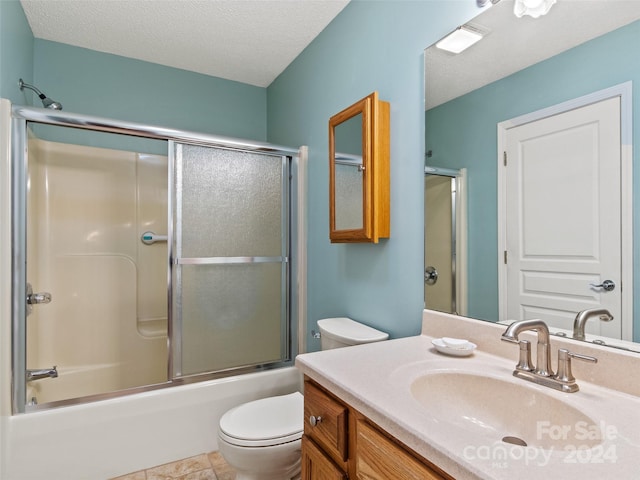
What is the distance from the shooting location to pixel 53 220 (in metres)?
2.44

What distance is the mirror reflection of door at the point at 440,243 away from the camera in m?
1.33

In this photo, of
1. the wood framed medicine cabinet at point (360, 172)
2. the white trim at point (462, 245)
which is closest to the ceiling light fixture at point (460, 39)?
the wood framed medicine cabinet at point (360, 172)

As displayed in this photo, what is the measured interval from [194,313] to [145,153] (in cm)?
140

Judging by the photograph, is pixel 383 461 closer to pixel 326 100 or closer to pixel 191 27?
pixel 326 100

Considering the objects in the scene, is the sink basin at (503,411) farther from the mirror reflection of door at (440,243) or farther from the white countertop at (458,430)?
the mirror reflection of door at (440,243)

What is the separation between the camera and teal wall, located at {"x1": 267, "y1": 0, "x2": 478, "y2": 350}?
4.68 ft

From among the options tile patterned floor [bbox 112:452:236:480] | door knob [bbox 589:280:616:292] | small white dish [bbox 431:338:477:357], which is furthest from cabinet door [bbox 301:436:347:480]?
tile patterned floor [bbox 112:452:236:480]

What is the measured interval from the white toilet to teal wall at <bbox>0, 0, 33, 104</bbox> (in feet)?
6.06

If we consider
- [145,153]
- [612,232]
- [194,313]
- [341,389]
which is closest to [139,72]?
[145,153]

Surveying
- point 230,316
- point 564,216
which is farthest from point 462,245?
point 230,316

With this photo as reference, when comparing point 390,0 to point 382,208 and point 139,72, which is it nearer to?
point 382,208

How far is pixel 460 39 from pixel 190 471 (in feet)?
7.50

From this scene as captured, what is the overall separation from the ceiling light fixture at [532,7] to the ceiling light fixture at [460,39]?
0.13 meters

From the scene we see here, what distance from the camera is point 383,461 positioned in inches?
30.2
